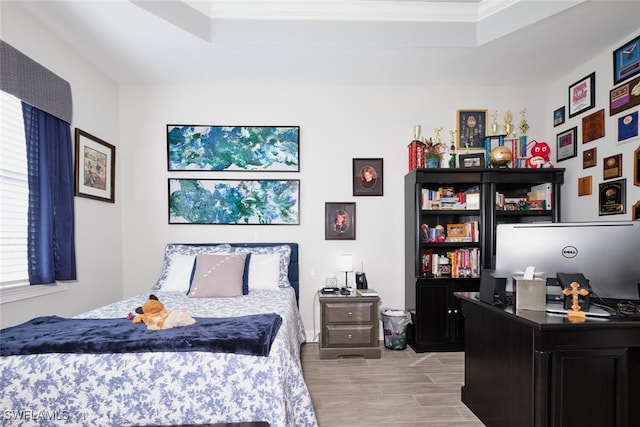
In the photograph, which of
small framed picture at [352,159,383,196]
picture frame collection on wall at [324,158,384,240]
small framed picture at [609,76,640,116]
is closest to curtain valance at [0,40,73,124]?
picture frame collection on wall at [324,158,384,240]

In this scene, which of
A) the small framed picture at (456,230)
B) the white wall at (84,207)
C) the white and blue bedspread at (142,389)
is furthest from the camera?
the small framed picture at (456,230)

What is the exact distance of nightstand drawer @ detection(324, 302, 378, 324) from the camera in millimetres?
3357

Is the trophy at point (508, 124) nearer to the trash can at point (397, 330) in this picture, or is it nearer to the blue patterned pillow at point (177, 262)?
the trash can at point (397, 330)

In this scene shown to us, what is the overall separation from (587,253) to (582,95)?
2400 mm

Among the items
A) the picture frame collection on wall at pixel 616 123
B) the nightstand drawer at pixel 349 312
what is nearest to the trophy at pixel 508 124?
the picture frame collection on wall at pixel 616 123

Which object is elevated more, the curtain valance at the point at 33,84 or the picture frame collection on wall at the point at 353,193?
the curtain valance at the point at 33,84

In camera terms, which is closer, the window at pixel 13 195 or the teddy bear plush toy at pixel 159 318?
the teddy bear plush toy at pixel 159 318

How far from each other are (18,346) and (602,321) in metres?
2.76

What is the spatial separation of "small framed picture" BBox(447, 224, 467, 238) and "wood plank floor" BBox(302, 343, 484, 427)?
46.4 inches

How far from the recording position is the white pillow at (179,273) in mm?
3311

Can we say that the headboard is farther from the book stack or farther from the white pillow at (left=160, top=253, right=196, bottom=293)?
the book stack

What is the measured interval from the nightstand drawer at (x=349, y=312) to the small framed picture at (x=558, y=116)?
2.82 m

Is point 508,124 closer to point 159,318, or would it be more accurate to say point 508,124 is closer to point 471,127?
point 471,127

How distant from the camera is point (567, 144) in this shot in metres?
3.70
